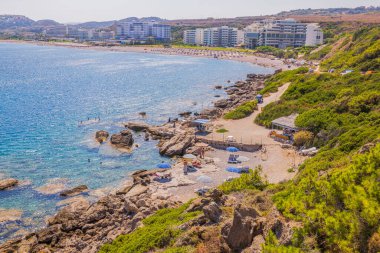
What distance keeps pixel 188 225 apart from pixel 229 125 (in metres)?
31.3

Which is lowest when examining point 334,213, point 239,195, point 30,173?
point 30,173

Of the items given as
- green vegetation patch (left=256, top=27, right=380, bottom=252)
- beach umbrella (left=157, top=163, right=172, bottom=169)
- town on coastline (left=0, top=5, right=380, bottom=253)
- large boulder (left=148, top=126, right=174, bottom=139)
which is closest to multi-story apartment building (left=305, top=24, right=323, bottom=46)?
town on coastline (left=0, top=5, right=380, bottom=253)

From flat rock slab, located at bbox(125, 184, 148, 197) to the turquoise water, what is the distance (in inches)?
118

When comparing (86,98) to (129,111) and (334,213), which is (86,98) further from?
(334,213)

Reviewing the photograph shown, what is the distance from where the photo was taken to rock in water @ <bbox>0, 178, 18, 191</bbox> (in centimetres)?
3278

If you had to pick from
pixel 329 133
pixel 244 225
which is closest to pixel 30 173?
pixel 244 225

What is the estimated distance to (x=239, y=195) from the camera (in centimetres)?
2384

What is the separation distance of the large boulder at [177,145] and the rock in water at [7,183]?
50.4 feet

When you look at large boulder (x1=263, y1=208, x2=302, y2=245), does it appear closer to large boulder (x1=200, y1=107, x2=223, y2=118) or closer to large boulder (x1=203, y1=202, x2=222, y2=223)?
large boulder (x1=203, y1=202, x2=222, y2=223)

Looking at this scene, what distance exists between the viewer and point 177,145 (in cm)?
4178

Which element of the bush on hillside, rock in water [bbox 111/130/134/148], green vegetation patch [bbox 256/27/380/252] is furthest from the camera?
rock in water [bbox 111/130/134/148]

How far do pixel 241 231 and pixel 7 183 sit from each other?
84.3ft

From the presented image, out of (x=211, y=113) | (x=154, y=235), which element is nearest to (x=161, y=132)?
(x=211, y=113)

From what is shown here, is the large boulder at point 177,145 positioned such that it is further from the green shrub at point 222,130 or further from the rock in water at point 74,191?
the rock in water at point 74,191
